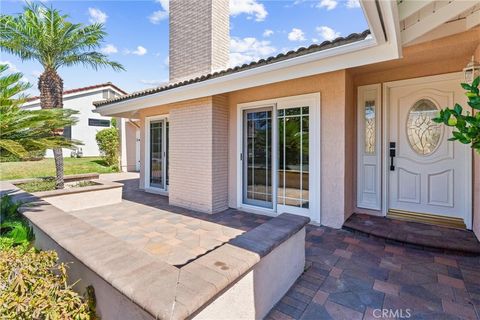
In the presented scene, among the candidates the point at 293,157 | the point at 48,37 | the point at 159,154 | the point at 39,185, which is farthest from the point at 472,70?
the point at 39,185

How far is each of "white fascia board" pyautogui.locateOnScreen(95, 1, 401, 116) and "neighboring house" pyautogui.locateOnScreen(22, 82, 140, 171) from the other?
35.9 ft

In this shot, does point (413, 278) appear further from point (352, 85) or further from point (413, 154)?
point (352, 85)

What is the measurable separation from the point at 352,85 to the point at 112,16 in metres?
7.29

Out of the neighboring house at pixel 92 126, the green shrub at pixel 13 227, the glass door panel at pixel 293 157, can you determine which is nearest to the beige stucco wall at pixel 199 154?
the glass door panel at pixel 293 157

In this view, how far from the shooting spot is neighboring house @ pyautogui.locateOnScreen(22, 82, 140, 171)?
52.0 ft

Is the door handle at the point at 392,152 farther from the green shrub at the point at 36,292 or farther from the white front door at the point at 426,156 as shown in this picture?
the green shrub at the point at 36,292

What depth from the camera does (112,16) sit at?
733cm

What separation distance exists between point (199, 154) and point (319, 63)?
3.69 meters

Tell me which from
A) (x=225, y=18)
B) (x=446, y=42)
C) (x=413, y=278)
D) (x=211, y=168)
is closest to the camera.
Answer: (x=413, y=278)

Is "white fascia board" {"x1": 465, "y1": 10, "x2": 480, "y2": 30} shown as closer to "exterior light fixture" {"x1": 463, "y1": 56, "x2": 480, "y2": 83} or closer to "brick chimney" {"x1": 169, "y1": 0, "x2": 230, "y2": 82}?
"exterior light fixture" {"x1": 463, "y1": 56, "x2": 480, "y2": 83}

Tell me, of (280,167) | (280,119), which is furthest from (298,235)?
(280,119)

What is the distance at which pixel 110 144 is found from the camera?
589 inches

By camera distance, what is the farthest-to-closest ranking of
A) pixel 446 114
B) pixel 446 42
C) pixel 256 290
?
pixel 446 42, pixel 256 290, pixel 446 114

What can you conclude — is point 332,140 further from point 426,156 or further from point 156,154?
point 156,154
